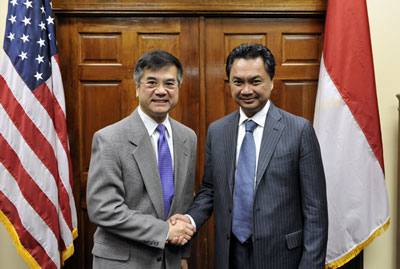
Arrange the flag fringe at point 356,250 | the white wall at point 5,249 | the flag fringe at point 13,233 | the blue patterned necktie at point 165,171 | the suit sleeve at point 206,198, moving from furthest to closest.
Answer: the white wall at point 5,249 < the flag fringe at point 356,250 < the flag fringe at point 13,233 < the suit sleeve at point 206,198 < the blue patterned necktie at point 165,171

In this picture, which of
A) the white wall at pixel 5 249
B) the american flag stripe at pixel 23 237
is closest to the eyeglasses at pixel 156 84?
the american flag stripe at pixel 23 237

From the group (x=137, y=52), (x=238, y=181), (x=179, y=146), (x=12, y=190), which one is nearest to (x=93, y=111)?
(x=137, y=52)

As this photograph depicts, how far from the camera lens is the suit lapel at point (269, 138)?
152 centimetres

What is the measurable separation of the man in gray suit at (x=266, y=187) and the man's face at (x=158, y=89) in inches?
10.5

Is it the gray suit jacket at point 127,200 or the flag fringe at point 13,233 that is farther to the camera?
the flag fringe at point 13,233

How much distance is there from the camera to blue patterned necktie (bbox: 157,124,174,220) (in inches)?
62.6

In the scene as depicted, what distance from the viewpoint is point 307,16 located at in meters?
2.57

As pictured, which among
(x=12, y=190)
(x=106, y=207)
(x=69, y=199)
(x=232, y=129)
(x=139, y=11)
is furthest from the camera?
(x=139, y=11)

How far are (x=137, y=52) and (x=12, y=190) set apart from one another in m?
1.16

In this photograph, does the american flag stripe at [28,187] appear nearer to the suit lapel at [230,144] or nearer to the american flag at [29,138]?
the american flag at [29,138]

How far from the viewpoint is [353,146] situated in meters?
2.30

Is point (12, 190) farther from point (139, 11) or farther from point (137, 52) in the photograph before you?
point (139, 11)

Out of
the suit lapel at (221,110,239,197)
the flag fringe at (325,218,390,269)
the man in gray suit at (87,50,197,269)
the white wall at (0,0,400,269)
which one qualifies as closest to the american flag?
the man in gray suit at (87,50,197,269)

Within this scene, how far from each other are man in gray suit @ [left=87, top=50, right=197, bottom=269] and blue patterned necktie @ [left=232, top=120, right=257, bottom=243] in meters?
0.22
